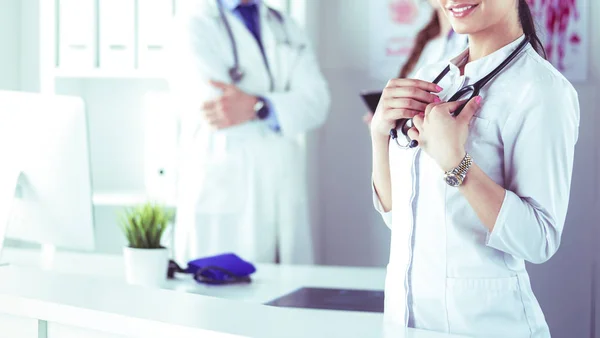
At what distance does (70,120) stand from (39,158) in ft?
0.38

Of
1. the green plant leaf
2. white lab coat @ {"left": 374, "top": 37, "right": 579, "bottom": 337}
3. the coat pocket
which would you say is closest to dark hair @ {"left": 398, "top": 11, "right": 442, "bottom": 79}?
the green plant leaf

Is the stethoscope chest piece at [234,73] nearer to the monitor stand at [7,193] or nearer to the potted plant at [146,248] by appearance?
the potted plant at [146,248]

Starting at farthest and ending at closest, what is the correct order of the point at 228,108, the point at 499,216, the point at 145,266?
the point at 228,108 < the point at 145,266 < the point at 499,216

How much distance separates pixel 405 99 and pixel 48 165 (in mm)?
886

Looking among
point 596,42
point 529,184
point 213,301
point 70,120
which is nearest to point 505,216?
point 529,184

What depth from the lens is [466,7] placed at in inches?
49.8

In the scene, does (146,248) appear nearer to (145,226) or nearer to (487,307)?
(145,226)

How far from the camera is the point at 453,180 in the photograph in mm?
1147

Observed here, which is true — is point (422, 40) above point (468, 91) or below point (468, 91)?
above

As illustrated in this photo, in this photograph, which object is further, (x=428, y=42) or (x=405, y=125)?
(x=428, y=42)

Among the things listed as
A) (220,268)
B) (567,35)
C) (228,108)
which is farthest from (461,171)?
(567,35)

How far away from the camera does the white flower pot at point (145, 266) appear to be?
187 centimetres

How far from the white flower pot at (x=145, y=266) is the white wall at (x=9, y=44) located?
1.99 metres

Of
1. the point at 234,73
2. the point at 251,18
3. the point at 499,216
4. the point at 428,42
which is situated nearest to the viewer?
the point at 499,216
